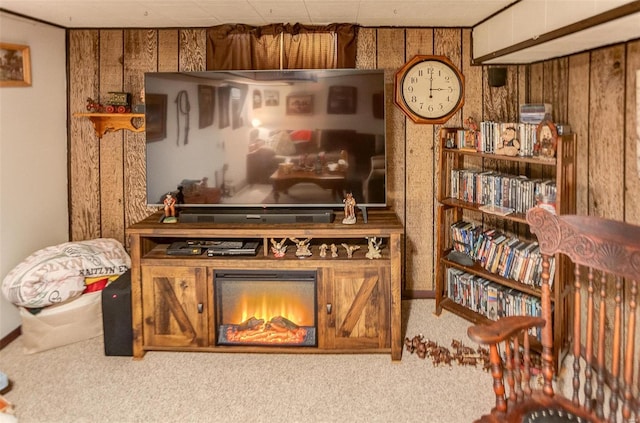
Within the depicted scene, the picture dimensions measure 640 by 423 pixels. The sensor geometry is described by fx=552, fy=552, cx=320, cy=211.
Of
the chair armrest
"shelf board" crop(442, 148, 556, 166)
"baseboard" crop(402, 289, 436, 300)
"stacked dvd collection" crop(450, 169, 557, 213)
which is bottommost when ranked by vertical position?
"baseboard" crop(402, 289, 436, 300)

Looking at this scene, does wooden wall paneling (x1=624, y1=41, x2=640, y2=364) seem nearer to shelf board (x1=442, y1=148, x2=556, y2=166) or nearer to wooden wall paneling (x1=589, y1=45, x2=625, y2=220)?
wooden wall paneling (x1=589, y1=45, x2=625, y2=220)

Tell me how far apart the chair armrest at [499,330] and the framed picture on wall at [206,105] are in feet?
7.43

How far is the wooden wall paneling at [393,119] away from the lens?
3.95 m

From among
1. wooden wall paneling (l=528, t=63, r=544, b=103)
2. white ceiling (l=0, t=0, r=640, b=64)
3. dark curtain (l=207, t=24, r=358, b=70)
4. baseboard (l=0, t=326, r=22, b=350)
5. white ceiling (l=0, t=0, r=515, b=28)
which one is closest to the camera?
white ceiling (l=0, t=0, r=640, b=64)

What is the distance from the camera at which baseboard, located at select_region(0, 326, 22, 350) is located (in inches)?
133

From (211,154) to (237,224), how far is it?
1.77 ft

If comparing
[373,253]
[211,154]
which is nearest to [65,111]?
[211,154]

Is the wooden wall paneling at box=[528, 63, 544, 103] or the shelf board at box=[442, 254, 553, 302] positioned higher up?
the wooden wall paneling at box=[528, 63, 544, 103]

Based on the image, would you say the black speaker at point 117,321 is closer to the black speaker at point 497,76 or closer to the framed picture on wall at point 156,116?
the framed picture on wall at point 156,116

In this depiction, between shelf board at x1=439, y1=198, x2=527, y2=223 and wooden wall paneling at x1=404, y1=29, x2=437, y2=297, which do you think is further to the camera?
A: wooden wall paneling at x1=404, y1=29, x2=437, y2=297

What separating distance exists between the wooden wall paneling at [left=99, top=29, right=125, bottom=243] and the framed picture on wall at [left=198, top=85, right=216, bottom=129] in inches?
34.8

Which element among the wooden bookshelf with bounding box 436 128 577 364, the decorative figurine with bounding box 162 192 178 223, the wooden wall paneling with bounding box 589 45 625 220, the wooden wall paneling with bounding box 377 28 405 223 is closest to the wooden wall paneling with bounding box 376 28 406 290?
the wooden wall paneling with bounding box 377 28 405 223

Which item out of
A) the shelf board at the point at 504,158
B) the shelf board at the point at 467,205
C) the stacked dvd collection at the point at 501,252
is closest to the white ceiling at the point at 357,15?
the shelf board at the point at 504,158

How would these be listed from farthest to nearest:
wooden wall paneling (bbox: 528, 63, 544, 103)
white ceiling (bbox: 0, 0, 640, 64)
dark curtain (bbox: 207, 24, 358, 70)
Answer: dark curtain (bbox: 207, 24, 358, 70)
wooden wall paneling (bbox: 528, 63, 544, 103)
white ceiling (bbox: 0, 0, 640, 64)
